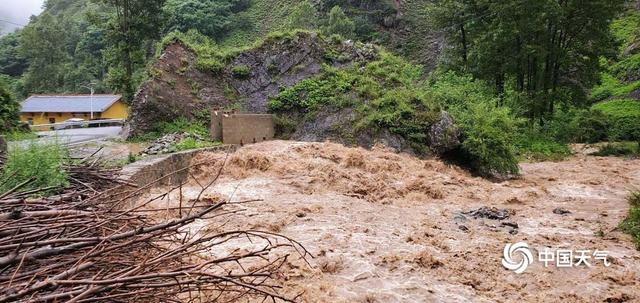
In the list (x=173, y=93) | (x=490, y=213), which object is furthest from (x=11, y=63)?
(x=490, y=213)

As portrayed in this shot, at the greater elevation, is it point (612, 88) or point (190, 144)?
point (612, 88)

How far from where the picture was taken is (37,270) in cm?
237

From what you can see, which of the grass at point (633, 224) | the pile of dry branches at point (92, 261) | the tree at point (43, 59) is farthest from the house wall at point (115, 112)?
the pile of dry branches at point (92, 261)

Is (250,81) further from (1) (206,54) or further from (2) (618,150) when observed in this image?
(2) (618,150)

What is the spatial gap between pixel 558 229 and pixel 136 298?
23.5ft

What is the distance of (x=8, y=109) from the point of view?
15094 millimetres

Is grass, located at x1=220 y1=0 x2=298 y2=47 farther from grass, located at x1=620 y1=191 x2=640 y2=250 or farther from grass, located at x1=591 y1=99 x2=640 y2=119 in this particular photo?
grass, located at x1=620 y1=191 x2=640 y2=250

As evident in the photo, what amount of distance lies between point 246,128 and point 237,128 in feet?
1.11

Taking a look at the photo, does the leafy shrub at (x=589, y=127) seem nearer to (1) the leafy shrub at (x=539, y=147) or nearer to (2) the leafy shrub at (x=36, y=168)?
(1) the leafy shrub at (x=539, y=147)

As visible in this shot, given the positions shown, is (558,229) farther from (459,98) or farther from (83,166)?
(459,98)

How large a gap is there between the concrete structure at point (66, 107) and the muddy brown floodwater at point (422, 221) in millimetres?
23873

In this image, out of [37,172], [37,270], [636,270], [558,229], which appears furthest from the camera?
[558,229]

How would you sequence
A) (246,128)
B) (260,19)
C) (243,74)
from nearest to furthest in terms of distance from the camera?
(246,128)
(243,74)
(260,19)

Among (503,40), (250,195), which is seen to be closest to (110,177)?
(250,195)
